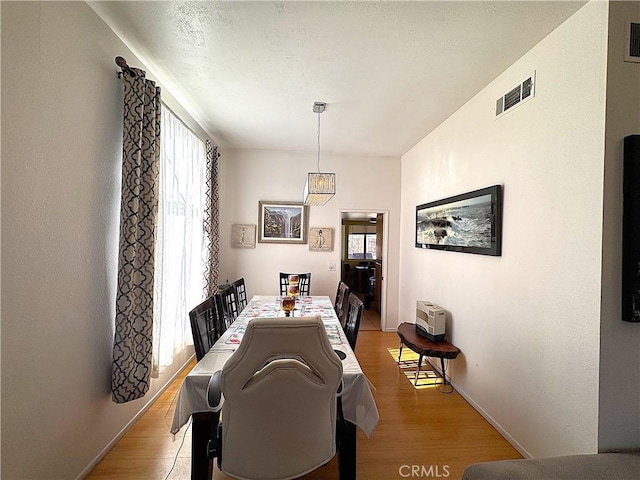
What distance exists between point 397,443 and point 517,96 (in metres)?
2.86

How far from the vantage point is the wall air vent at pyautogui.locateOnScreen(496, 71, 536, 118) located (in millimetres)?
2145

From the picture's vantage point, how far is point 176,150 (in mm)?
3049

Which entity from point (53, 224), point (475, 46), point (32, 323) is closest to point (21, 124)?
point (53, 224)

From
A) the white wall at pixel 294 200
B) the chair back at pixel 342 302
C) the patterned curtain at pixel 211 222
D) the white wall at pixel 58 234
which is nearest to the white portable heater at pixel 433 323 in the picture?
the chair back at pixel 342 302

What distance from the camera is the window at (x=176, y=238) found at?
2.64m

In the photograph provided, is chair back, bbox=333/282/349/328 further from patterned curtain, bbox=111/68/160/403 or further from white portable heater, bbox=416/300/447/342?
patterned curtain, bbox=111/68/160/403

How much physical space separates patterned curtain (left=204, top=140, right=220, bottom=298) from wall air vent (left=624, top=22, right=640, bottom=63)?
4080 mm

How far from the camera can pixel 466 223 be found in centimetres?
295

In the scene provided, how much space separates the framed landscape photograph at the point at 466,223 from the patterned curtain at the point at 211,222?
300 centimetres

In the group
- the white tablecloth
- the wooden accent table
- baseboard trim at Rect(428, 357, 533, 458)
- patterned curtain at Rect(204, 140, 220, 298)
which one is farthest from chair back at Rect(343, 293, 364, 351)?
patterned curtain at Rect(204, 140, 220, 298)

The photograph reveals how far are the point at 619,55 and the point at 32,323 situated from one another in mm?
3429

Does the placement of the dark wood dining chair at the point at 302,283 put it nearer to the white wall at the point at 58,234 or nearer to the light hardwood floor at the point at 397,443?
the light hardwood floor at the point at 397,443

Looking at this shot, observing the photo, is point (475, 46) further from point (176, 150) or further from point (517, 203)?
point (176, 150)

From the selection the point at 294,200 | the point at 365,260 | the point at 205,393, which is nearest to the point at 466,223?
the point at 205,393
